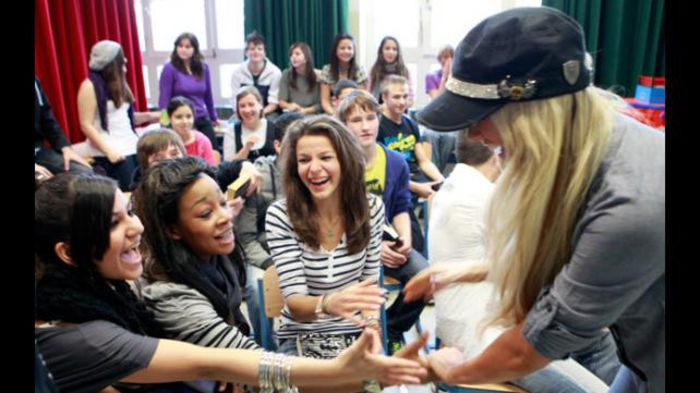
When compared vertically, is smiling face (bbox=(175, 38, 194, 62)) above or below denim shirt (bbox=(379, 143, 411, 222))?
above

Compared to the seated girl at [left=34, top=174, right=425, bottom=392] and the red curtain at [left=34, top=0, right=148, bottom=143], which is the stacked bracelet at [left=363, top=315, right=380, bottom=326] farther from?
the red curtain at [left=34, top=0, right=148, bottom=143]

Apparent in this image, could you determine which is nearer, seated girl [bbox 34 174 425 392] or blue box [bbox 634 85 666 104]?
seated girl [bbox 34 174 425 392]

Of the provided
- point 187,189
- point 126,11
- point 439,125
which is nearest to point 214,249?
point 187,189

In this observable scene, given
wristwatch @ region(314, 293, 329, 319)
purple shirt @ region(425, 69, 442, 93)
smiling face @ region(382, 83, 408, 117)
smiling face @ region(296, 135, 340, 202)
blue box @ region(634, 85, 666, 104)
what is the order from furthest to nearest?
1. purple shirt @ region(425, 69, 442, 93)
2. blue box @ region(634, 85, 666, 104)
3. smiling face @ region(382, 83, 408, 117)
4. smiling face @ region(296, 135, 340, 202)
5. wristwatch @ region(314, 293, 329, 319)

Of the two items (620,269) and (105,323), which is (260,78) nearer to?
(105,323)

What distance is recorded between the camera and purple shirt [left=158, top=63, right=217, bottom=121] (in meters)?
4.84

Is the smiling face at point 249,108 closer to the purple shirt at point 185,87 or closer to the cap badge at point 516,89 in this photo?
the purple shirt at point 185,87

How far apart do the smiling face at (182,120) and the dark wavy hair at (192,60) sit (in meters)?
1.29

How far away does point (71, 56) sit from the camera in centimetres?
518

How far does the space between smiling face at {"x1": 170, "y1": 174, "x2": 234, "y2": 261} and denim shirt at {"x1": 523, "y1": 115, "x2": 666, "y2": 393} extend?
0.99 meters

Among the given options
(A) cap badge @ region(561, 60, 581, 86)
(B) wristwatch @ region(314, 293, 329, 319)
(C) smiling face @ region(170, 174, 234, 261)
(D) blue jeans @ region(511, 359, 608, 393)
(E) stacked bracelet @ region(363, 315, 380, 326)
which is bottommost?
(D) blue jeans @ region(511, 359, 608, 393)

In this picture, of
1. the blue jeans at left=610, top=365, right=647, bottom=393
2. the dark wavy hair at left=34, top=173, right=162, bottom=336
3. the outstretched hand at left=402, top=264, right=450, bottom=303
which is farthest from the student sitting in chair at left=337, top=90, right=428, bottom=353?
the dark wavy hair at left=34, top=173, right=162, bottom=336

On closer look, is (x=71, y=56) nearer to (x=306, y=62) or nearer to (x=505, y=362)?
(x=306, y=62)
